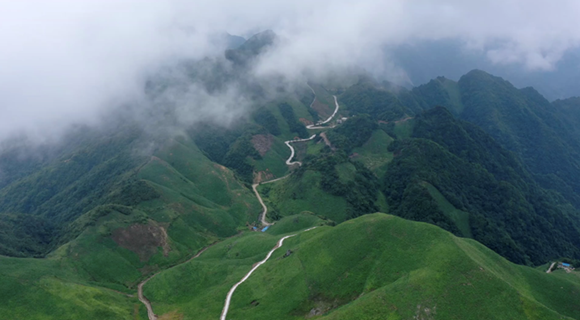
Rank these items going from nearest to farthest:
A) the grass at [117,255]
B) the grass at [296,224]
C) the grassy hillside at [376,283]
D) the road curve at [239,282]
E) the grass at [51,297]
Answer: the grassy hillside at [376,283] < the grass at [51,297] < the grass at [117,255] < the road curve at [239,282] < the grass at [296,224]

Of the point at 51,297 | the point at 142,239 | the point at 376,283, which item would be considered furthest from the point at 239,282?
the point at 142,239

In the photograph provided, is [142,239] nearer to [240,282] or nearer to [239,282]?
[239,282]

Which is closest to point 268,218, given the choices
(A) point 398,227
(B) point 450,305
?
(A) point 398,227

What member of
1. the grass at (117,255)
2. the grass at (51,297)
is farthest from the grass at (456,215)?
the grass at (51,297)

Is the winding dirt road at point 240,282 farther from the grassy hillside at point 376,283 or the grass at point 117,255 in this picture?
the grass at point 117,255

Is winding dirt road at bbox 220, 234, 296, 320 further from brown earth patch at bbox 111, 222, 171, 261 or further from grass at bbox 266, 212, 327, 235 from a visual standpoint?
brown earth patch at bbox 111, 222, 171, 261
